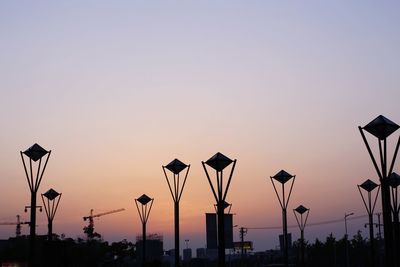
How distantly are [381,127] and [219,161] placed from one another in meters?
9.12

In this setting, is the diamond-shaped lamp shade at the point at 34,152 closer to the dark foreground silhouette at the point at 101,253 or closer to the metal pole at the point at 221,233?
the dark foreground silhouette at the point at 101,253

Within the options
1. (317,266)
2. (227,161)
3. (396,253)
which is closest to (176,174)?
(227,161)

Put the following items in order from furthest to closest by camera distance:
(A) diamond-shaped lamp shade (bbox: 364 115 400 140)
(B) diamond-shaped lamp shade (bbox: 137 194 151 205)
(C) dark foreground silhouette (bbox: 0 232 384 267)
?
1. (B) diamond-shaped lamp shade (bbox: 137 194 151 205)
2. (C) dark foreground silhouette (bbox: 0 232 384 267)
3. (A) diamond-shaped lamp shade (bbox: 364 115 400 140)

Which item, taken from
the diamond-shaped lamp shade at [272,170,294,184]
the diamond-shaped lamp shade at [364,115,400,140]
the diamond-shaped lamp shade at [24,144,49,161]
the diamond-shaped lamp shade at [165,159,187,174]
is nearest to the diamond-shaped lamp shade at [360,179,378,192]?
the diamond-shaped lamp shade at [272,170,294,184]

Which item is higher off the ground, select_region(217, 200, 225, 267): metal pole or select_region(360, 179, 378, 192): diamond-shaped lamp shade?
select_region(360, 179, 378, 192): diamond-shaped lamp shade

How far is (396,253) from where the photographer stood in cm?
2822

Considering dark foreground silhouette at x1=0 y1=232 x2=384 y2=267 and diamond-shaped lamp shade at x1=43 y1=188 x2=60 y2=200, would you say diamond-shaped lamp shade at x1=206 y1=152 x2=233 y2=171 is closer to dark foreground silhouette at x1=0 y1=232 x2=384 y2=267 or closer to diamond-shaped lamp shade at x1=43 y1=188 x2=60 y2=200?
dark foreground silhouette at x1=0 y1=232 x2=384 y2=267

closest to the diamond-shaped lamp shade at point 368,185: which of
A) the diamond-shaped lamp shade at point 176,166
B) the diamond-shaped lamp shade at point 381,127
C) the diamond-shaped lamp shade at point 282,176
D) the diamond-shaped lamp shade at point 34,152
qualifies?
the diamond-shaped lamp shade at point 282,176

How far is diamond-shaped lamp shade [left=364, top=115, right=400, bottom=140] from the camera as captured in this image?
25.1m

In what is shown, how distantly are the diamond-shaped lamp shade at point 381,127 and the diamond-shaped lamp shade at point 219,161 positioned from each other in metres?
8.36

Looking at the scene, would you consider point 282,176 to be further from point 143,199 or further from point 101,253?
point 101,253

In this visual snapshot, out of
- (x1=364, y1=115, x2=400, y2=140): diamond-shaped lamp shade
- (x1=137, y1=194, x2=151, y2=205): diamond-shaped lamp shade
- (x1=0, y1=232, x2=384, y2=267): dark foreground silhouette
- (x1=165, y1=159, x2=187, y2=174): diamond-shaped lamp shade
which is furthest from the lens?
Answer: (x1=137, y1=194, x2=151, y2=205): diamond-shaped lamp shade

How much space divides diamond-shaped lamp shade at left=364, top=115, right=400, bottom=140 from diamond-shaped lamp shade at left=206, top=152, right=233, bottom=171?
8.36 meters

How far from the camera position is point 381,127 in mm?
25094
